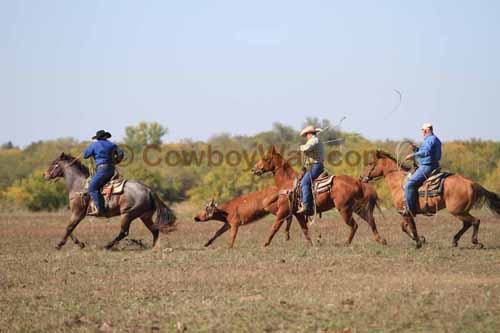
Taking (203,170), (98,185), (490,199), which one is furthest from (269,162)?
(203,170)

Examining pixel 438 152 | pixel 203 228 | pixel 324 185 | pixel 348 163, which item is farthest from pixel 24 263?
pixel 348 163

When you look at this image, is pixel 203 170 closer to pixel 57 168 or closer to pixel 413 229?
pixel 57 168

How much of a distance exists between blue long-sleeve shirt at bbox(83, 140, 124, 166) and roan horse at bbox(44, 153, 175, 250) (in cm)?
65

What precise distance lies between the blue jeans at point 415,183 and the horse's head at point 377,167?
1.30 metres

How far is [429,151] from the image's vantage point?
55.1ft

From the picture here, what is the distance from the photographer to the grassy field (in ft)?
34.6

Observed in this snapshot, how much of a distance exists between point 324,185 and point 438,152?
234cm

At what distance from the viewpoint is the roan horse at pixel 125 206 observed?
1761 cm

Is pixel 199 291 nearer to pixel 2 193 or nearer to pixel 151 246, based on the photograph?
pixel 151 246

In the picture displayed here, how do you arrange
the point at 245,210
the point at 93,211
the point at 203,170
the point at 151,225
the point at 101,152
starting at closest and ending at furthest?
the point at 101,152, the point at 93,211, the point at 151,225, the point at 245,210, the point at 203,170

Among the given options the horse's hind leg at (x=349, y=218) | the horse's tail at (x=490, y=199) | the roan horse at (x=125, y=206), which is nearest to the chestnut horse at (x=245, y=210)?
the horse's hind leg at (x=349, y=218)

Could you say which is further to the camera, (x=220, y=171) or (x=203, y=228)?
(x=220, y=171)

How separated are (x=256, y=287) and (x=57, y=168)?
7.35 metres

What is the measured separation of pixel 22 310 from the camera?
456 inches
